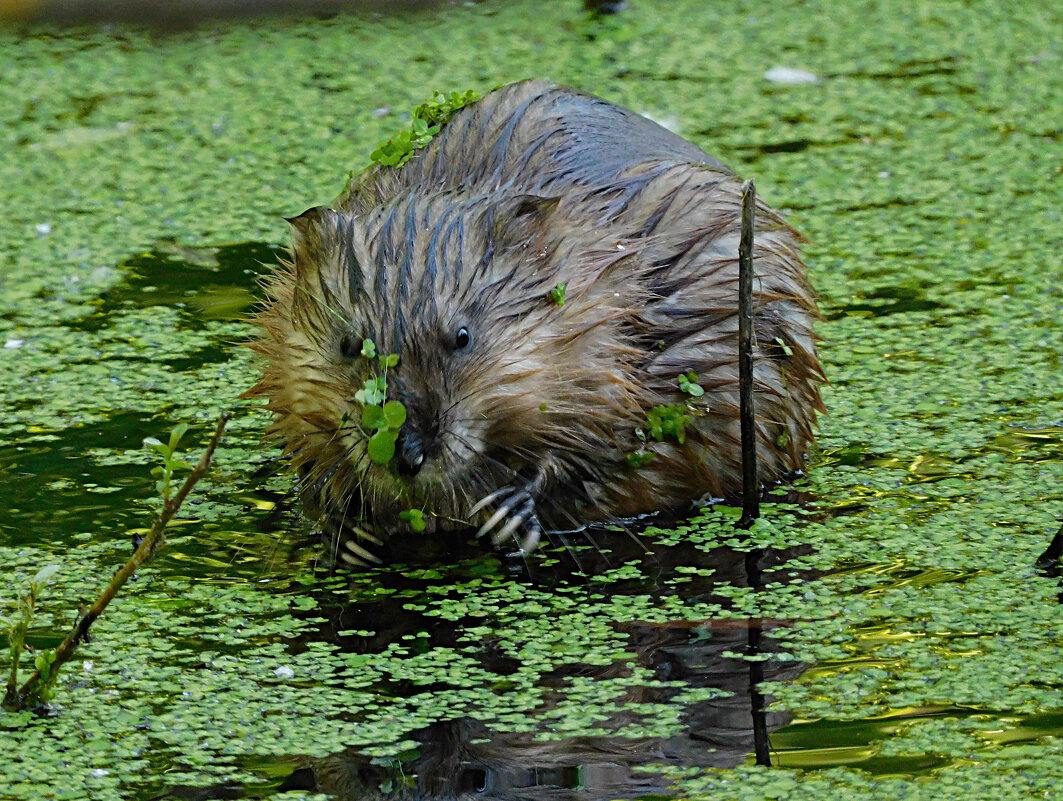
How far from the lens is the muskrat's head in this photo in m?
3.69

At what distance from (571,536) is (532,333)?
1.87ft

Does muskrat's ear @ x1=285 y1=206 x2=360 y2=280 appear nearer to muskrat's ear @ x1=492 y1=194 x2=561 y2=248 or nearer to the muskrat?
the muskrat

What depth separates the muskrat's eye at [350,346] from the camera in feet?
12.3

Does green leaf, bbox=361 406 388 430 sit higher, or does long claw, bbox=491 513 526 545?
green leaf, bbox=361 406 388 430

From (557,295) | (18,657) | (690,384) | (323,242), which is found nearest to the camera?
(18,657)

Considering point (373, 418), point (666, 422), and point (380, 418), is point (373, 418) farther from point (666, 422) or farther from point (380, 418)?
point (666, 422)

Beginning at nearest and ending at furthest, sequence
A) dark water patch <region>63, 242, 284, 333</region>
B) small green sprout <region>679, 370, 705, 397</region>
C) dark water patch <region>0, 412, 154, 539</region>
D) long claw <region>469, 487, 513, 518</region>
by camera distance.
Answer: long claw <region>469, 487, 513, 518</region> → small green sprout <region>679, 370, 705, 397</region> → dark water patch <region>0, 412, 154, 539</region> → dark water patch <region>63, 242, 284, 333</region>

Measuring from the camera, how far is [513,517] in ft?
12.8

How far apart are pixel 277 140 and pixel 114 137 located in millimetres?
699

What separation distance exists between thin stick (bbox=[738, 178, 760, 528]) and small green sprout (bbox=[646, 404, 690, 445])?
0.48ft

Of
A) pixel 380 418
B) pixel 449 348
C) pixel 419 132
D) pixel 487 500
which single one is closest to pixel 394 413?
pixel 380 418

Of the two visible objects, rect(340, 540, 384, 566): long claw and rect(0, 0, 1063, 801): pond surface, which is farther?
rect(340, 540, 384, 566): long claw

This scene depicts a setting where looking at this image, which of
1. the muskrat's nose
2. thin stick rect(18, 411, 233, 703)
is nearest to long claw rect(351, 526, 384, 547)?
the muskrat's nose

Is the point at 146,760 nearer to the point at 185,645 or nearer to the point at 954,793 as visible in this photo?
the point at 185,645
